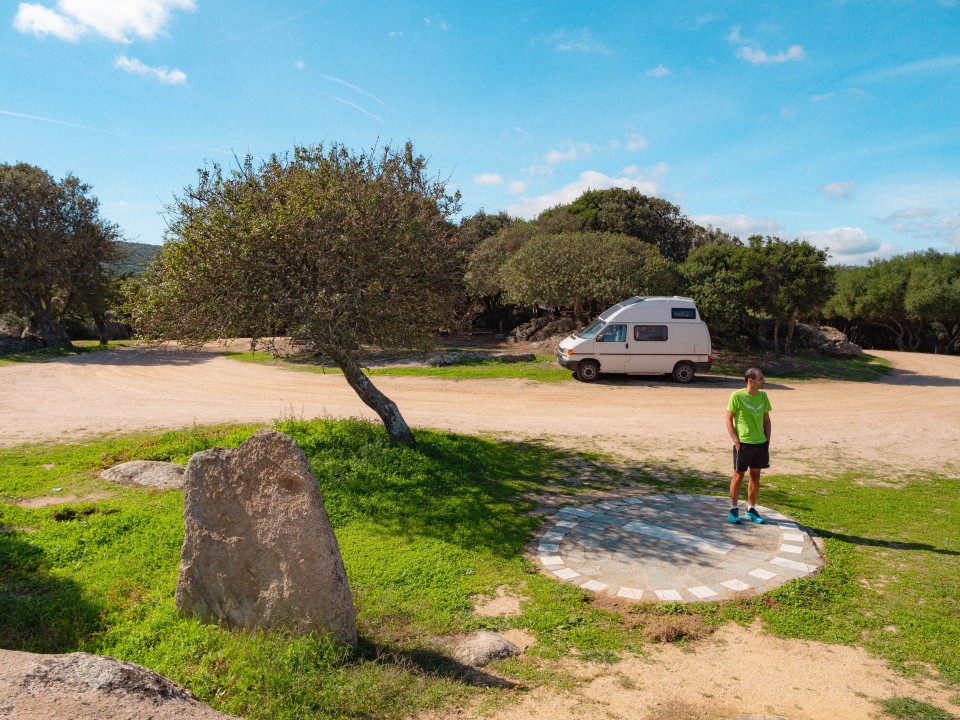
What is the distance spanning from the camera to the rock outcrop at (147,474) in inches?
391

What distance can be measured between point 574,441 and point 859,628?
7.94 metres

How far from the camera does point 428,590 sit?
6.69 metres

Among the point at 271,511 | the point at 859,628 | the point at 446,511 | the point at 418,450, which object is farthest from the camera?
the point at 418,450

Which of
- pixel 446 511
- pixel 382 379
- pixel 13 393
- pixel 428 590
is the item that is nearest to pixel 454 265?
pixel 446 511

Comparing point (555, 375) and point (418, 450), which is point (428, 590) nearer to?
point (418, 450)

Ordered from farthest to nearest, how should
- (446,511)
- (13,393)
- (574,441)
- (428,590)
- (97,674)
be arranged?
(13,393) → (574,441) → (446,511) → (428,590) → (97,674)

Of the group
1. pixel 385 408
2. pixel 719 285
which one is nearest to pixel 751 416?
pixel 385 408

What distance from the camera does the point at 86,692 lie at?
3.30 metres

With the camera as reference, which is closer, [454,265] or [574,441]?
[454,265]

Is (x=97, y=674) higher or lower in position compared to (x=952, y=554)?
higher

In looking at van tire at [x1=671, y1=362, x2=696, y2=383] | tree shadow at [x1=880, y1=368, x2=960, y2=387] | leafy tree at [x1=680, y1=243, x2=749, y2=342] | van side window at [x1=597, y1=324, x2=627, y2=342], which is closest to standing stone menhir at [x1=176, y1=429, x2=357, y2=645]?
van side window at [x1=597, y1=324, x2=627, y2=342]

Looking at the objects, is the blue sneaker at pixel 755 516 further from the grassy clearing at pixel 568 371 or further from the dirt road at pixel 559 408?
the grassy clearing at pixel 568 371

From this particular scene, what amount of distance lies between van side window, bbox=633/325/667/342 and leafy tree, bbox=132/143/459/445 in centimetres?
1262

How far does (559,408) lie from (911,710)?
1308cm
